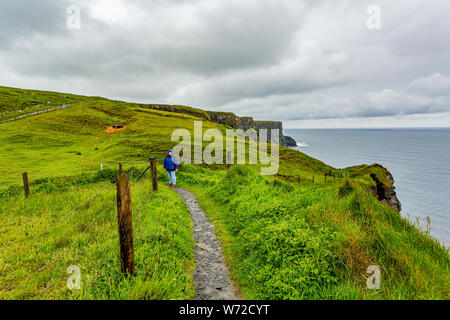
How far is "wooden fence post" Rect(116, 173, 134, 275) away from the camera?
475cm

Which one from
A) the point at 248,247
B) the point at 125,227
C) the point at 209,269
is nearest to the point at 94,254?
the point at 125,227

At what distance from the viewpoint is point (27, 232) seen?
8352 millimetres

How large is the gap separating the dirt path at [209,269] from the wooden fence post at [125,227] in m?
1.87

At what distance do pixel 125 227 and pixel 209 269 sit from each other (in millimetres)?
2903

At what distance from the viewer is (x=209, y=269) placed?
6242 mm

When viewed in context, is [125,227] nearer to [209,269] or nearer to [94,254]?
[94,254]

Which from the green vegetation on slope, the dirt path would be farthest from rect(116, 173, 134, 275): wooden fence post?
the dirt path

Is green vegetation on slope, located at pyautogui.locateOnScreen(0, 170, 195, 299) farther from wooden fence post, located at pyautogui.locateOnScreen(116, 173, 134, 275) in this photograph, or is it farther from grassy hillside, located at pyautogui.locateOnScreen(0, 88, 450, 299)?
wooden fence post, located at pyautogui.locateOnScreen(116, 173, 134, 275)

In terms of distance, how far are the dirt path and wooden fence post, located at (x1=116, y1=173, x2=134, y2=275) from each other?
1.87 meters

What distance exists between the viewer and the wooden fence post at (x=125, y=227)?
475 centimetres

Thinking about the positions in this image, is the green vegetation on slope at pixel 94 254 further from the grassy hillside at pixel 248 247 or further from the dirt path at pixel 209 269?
the dirt path at pixel 209 269
